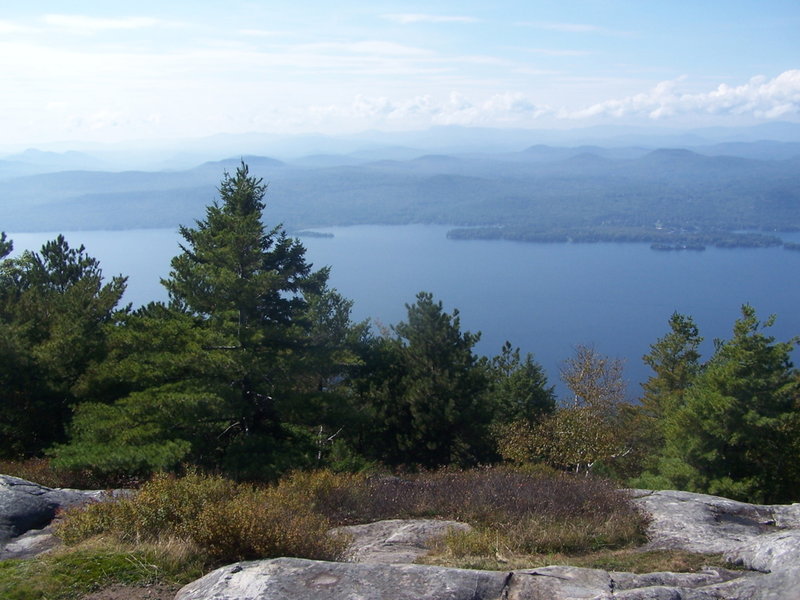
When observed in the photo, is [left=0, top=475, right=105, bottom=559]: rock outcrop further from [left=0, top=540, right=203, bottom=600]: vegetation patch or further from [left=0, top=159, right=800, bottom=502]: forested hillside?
[left=0, top=159, right=800, bottom=502]: forested hillside

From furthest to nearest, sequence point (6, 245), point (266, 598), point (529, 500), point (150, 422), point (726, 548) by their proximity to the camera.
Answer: point (6, 245) → point (150, 422) → point (529, 500) → point (726, 548) → point (266, 598)

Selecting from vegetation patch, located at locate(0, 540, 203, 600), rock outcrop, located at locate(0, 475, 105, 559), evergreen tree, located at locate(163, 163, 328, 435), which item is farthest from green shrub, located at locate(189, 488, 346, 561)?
evergreen tree, located at locate(163, 163, 328, 435)

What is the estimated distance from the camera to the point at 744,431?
15.2 meters

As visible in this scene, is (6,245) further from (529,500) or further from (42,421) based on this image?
(529,500)

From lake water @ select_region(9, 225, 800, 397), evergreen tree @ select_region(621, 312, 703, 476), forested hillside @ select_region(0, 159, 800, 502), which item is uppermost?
forested hillside @ select_region(0, 159, 800, 502)

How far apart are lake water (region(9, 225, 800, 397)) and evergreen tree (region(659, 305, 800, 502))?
52.7 meters

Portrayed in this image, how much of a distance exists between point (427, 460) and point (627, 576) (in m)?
13.1

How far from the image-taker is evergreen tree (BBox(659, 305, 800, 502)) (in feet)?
49.8

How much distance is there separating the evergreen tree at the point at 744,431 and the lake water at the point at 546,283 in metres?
52.7

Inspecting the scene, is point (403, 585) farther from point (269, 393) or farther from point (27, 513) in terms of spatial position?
point (269, 393)

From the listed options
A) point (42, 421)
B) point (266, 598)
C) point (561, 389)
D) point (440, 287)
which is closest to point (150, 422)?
point (42, 421)

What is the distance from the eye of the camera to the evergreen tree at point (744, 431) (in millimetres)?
15180

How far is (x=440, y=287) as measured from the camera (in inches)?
4909

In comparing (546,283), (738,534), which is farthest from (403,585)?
(546,283)
